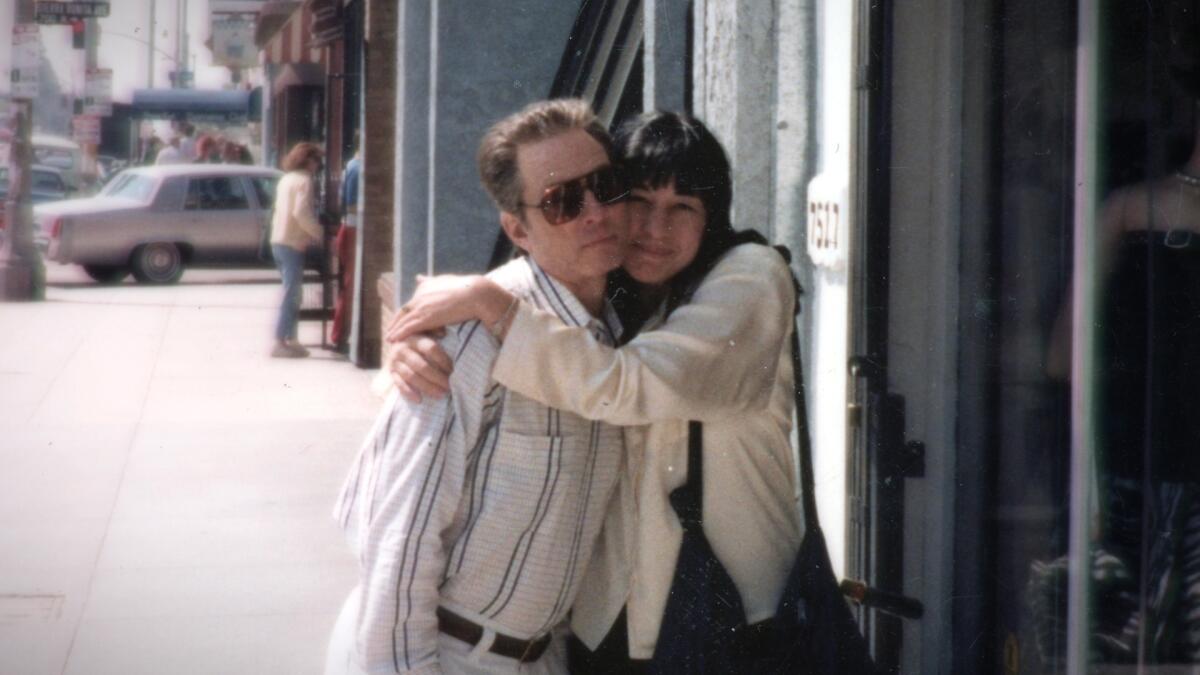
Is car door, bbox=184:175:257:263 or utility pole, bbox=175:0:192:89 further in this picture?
utility pole, bbox=175:0:192:89

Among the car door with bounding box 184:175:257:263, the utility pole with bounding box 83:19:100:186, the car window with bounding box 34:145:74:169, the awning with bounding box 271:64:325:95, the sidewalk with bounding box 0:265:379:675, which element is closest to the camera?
the sidewalk with bounding box 0:265:379:675

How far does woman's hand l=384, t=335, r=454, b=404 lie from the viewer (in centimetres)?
255

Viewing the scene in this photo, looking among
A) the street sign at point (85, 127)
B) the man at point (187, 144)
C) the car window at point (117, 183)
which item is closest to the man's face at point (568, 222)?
the car window at point (117, 183)

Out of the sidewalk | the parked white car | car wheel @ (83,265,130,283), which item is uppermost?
the parked white car

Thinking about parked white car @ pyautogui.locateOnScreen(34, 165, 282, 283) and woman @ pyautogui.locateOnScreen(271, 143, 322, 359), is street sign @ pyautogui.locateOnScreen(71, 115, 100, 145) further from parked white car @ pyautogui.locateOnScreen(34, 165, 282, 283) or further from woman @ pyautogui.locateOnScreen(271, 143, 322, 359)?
woman @ pyautogui.locateOnScreen(271, 143, 322, 359)

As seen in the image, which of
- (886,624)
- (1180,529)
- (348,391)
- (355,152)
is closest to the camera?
(1180,529)

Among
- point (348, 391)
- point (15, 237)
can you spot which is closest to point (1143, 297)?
point (348, 391)

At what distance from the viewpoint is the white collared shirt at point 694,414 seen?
2.59 metres

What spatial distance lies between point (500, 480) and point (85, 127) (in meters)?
27.5

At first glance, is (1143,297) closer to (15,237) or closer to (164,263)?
(15,237)

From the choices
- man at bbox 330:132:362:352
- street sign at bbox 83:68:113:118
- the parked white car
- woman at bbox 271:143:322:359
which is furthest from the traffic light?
street sign at bbox 83:68:113:118

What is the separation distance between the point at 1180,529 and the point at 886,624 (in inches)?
32.9

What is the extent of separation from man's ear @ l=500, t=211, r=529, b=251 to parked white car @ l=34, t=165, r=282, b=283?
17.7m

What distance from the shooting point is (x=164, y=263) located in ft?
65.4
